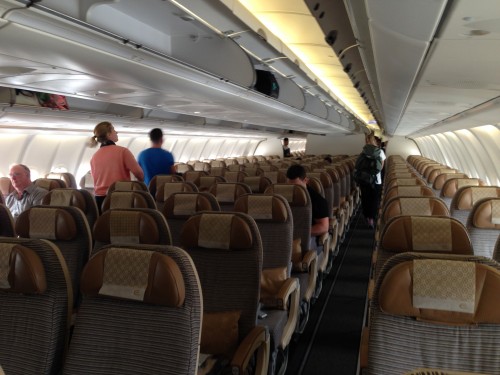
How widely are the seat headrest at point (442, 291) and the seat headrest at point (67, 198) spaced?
11.9 feet

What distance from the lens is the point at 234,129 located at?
15953mm

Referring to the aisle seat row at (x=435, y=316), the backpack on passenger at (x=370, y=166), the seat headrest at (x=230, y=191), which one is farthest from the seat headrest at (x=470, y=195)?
the backpack on passenger at (x=370, y=166)

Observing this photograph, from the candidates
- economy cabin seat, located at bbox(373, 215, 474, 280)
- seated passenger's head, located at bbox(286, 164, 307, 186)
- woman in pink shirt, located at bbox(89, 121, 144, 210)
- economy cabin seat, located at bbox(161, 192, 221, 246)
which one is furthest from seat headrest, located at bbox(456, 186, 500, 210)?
woman in pink shirt, located at bbox(89, 121, 144, 210)

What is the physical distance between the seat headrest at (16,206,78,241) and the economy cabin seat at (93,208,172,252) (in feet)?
0.93

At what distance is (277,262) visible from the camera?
4258 millimetres

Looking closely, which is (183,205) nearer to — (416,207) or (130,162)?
(130,162)

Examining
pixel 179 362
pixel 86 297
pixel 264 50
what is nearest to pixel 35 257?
pixel 86 297

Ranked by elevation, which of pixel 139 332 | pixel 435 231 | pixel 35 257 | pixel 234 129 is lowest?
pixel 139 332

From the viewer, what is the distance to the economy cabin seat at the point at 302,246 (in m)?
4.73

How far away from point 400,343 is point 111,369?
1226mm

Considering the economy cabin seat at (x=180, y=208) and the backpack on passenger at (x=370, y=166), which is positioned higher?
the backpack on passenger at (x=370, y=166)

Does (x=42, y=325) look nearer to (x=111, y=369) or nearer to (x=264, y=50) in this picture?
(x=111, y=369)

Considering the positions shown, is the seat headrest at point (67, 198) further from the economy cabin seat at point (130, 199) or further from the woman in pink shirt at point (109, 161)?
the woman in pink shirt at point (109, 161)

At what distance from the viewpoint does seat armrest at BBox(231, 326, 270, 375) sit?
8.51ft
